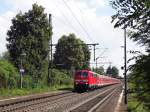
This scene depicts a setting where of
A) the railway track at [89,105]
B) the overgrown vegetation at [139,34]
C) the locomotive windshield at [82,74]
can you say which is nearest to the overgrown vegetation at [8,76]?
the locomotive windshield at [82,74]

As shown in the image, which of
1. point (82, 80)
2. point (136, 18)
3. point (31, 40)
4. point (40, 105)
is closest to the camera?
point (136, 18)

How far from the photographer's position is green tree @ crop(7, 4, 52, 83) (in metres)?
63.2

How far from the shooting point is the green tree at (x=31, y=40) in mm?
63156

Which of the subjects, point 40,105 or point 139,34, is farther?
point 40,105

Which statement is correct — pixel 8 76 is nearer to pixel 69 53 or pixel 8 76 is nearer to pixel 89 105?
pixel 89 105

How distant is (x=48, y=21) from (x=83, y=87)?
12438 millimetres

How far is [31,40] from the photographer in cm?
6475

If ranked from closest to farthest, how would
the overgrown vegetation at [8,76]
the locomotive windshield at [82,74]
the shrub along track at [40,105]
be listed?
the shrub along track at [40,105] → the overgrown vegetation at [8,76] → the locomotive windshield at [82,74]

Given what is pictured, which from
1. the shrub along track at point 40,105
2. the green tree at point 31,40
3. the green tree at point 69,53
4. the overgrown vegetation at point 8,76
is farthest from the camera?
the green tree at point 69,53

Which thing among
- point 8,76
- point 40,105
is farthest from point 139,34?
point 8,76

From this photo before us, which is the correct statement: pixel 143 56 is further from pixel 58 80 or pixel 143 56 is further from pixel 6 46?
pixel 58 80

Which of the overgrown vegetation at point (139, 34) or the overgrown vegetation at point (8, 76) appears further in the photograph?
the overgrown vegetation at point (8, 76)

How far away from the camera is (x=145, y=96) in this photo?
9359 millimetres

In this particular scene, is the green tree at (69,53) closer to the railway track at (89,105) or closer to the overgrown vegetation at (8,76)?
the overgrown vegetation at (8,76)
